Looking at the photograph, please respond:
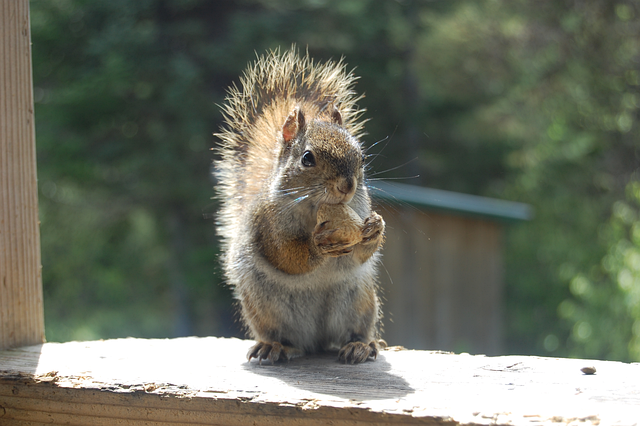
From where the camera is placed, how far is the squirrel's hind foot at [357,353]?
1510 millimetres

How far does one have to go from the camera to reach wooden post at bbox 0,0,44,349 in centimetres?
144

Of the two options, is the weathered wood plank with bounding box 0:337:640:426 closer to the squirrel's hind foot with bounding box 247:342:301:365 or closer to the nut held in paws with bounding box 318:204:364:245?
the squirrel's hind foot with bounding box 247:342:301:365

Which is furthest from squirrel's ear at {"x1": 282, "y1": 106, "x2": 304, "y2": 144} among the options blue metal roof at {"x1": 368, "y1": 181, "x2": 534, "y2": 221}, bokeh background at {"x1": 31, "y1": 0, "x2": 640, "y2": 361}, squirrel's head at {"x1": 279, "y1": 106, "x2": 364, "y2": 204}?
blue metal roof at {"x1": 368, "y1": 181, "x2": 534, "y2": 221}

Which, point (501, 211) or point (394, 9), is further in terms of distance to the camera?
point (394, 9)

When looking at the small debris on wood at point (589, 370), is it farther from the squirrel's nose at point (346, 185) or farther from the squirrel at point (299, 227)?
the squirrel's nose at point (346, 185)

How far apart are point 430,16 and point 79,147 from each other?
3861mm

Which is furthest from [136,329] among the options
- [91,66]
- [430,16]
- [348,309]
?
[348,309]

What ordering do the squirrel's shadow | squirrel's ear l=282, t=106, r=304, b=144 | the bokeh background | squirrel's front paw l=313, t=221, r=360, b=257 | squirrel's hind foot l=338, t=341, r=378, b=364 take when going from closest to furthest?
1. the squirrel's shadow
2. squirrel's front paw l=313, t=221, r=360, b=257
3. squirrel's hind foot l=338, t=341, r=378, b=364
4. squirrel's ear l=282, t=106, r=304, b=144
5. the bokeh background

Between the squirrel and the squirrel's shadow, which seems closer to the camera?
the squirrel's shadow

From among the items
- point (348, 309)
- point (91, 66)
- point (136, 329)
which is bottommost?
point (136, 329)

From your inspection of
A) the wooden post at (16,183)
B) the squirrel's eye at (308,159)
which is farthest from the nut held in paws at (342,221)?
the wooden post at (16,183)

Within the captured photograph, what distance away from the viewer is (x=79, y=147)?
217 inches

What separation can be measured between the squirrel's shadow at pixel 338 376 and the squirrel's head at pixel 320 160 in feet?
1.38

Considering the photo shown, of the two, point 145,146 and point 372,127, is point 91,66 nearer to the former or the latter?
point 145,146
